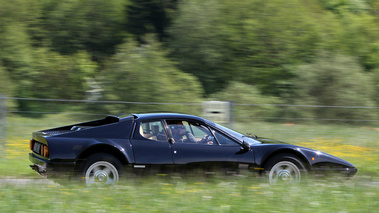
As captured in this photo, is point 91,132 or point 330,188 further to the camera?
point 91,132

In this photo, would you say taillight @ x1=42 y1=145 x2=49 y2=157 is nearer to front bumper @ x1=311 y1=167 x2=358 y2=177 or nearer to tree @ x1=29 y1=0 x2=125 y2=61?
front bumper @ x1=311 y1=167 x2=358 y2=177

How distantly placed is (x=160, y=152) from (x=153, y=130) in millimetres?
392

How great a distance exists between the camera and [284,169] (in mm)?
6934

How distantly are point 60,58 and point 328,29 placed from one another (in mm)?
13738

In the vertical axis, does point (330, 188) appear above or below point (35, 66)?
below

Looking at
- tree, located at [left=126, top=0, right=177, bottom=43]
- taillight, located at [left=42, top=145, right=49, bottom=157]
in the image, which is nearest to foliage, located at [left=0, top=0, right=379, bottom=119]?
tree, located at [left=126, top=0, right=177, bottom=43]

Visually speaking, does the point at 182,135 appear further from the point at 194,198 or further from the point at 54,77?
the point at 54,77

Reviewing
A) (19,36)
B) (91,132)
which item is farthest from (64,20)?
(91,132)

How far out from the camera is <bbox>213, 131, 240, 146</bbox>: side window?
22.7ft

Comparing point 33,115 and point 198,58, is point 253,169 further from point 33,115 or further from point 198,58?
point 198,58

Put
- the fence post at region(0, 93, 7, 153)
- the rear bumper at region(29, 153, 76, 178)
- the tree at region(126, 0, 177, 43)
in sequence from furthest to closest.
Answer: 1. the tree at region(126, 0, 177, 43)
2. the fence post at region(0, 93, 7, 153)
3. the rear bumper at region(29, 153, 76, 178)

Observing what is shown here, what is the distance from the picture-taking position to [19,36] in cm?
2091

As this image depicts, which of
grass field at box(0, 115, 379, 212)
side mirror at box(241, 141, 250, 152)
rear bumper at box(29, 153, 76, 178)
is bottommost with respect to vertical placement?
grass field at box(0, 115, 379, 212)

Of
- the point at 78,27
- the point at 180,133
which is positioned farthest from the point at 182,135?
the point at 78,27
